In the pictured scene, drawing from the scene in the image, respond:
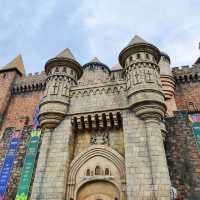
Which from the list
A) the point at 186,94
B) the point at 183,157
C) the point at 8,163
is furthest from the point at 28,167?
the point at 186,94

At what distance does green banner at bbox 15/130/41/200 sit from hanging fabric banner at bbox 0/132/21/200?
1.18 meters

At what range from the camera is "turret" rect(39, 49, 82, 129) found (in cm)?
1037

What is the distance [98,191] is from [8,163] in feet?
26.8

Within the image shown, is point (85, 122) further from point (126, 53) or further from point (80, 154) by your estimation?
point (126, 53)

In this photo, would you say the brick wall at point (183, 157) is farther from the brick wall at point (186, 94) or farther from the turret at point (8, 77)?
the turret at point (8, 77)

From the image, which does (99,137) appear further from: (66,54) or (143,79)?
(66,54)

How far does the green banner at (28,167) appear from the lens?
40.2 feet

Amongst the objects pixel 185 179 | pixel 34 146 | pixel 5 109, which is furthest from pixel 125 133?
pixel 5 109

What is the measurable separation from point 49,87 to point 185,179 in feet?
27.2

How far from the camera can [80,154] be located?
31.8ft

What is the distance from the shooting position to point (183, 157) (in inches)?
476

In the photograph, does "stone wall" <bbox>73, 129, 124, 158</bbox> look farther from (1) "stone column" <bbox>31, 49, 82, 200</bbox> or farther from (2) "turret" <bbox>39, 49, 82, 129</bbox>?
(2) "turret" <bbox>39, 49, 82, 129</bbox>

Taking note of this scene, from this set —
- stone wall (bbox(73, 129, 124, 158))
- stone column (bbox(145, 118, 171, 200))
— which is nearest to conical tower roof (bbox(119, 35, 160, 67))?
stone column (bbox(145, 118, 171, 200))

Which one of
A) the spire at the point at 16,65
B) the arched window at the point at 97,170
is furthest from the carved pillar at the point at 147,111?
the spire at the point at 16,65
